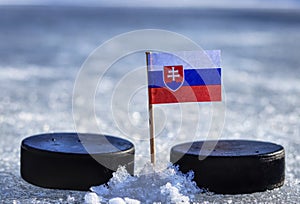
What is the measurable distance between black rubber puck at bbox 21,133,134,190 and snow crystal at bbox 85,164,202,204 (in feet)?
0.17

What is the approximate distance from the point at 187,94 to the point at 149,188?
445mm

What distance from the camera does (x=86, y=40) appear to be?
12977mm

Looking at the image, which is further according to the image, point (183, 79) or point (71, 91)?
point (71, 91)

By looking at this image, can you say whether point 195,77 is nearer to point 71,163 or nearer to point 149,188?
point 149,188

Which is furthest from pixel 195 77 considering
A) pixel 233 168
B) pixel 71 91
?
pixel 71 91

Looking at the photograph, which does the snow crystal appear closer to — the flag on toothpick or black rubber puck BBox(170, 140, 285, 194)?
black rubber puck BBox(170, 140, 285, 194)

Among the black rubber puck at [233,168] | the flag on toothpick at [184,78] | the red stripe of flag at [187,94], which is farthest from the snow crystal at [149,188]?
the red stripe of flag at [187,94]

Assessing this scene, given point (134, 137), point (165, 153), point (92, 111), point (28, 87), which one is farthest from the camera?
point (28, 87)

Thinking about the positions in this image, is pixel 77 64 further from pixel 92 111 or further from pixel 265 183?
pixel 265 183

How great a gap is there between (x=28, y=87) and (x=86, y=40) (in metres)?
A: 6.11

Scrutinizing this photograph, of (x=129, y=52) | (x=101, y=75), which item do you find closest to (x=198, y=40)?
(x=129, y=52)

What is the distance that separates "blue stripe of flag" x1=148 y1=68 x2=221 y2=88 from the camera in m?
3.26

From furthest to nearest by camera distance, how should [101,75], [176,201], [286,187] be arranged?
1. [101,75]
2. [286,187]
3. [176,201]

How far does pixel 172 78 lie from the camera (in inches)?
128
